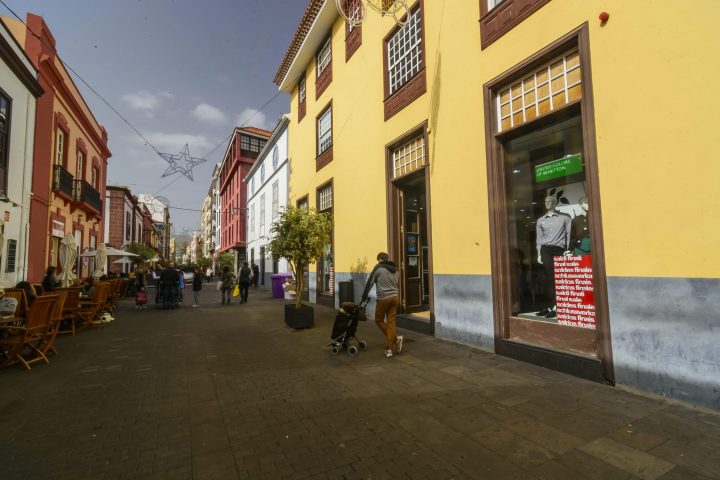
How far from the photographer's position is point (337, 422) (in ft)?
11.4

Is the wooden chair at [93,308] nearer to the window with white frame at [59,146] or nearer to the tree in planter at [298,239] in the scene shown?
the tree in planter at [298,239]

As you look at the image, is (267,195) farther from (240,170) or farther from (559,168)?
(559,168)

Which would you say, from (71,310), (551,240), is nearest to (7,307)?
(71,310)

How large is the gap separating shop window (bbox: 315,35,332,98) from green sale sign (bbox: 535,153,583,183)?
950 cm

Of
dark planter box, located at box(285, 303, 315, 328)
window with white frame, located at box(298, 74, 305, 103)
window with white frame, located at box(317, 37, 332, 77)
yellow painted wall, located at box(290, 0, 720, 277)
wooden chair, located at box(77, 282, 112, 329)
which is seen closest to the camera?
yellow painted wall, located at box(290, 0, 720, 277)

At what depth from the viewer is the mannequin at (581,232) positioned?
5020mm

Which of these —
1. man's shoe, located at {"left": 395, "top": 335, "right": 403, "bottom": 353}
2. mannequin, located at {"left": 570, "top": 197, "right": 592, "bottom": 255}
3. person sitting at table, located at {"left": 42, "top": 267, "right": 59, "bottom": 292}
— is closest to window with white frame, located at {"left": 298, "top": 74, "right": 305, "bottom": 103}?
person sitting at table, located at {"left": 42, "top": 267, "right": 59, "bottom": 292}

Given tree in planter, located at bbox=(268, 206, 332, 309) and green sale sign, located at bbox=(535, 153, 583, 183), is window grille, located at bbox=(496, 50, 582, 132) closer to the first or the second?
green sale sign, located at bbox=(535, 153, 583, 183)

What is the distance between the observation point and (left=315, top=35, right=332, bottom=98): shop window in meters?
13.2

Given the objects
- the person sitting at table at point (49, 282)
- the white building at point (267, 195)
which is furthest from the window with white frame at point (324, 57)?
the person sitting at table at point (49, 282)

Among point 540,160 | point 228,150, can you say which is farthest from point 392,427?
point 228,150

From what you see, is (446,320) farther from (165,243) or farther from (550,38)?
(165,243)

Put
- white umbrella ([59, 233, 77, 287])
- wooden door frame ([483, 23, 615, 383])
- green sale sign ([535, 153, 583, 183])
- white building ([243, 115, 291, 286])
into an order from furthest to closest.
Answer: white building ([243, 115, 291, 286]) → white umbrella ([59, 233, 77, 287]) → green sale sign ([535, 153, 583, 183]) → wooden door frame ([483, 23, 615, 383])

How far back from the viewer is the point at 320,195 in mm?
13852
